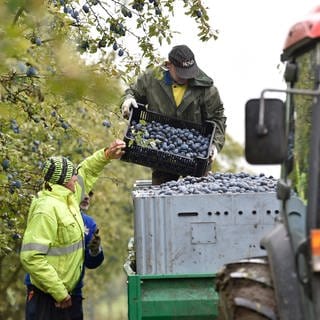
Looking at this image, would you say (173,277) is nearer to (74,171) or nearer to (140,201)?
(140,201)

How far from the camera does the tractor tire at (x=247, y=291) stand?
7391mm

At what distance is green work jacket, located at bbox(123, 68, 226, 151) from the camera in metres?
12.5

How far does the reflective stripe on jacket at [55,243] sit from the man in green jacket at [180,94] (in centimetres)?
130

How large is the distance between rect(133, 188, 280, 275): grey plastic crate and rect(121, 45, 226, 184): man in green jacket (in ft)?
7.98

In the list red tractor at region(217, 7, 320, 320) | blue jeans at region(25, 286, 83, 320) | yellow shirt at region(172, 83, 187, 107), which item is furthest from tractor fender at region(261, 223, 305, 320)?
yellow shirt at region(172, 83, 187, 107)

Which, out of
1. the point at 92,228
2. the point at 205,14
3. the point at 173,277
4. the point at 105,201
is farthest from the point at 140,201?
the point at 105,201

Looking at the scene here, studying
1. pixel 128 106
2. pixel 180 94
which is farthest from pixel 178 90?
pixel 128 106

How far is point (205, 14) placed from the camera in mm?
12664

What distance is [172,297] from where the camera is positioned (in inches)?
376

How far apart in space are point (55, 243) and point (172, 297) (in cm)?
201

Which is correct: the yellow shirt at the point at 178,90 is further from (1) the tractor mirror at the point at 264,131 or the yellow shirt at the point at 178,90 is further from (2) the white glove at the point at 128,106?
(1) the tractor mirror at the point at 264,131

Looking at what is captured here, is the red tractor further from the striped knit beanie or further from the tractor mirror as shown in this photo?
the striped knit beanie

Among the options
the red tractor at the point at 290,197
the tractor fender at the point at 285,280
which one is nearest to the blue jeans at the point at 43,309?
the red tractor at the point at 290,197

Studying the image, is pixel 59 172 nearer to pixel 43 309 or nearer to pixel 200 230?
pixel 43 309
